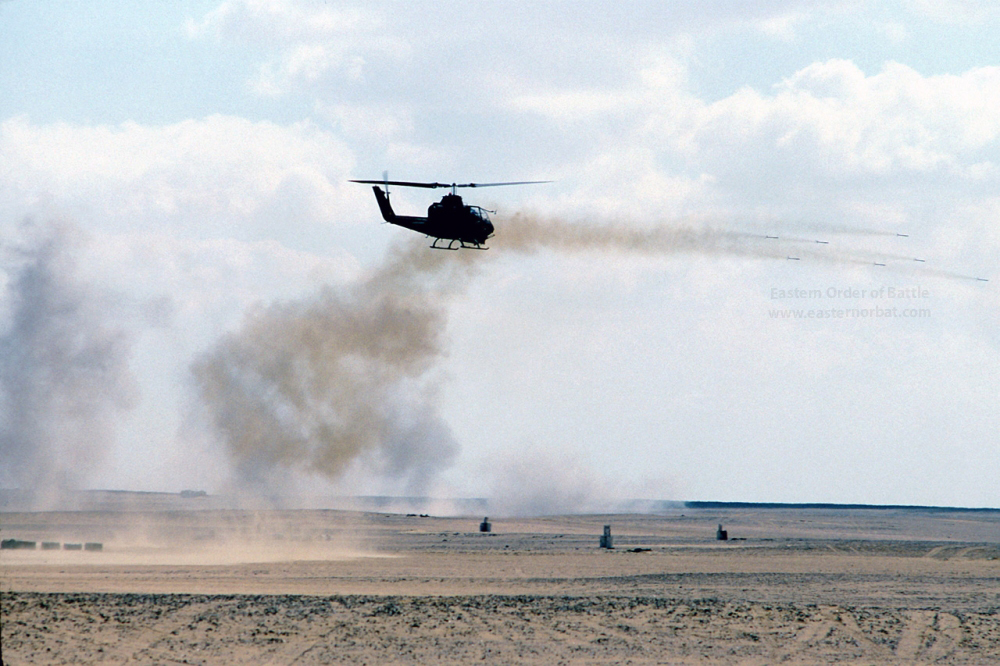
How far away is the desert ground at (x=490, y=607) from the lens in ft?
73.4

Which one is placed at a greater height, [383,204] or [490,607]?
[383,204]

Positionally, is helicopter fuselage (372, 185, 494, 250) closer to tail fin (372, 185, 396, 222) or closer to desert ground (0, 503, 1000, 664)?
tail fin (372, 185, 396, 222)

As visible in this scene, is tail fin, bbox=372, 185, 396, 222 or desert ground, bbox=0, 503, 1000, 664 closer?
desert ground, bbox=0, 503, 1000, 664

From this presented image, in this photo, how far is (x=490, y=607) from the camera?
26.2 metres

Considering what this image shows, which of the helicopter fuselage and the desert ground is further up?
the helicopter fuselage

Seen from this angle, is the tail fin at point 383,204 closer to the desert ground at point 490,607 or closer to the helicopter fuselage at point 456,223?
the helicopter fuselage at point 456,223

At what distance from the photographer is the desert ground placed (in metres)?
22.4

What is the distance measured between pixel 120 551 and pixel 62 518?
36.6m

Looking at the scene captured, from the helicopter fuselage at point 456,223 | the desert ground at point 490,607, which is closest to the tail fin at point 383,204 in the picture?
the helicopter fuselage at point 456,223

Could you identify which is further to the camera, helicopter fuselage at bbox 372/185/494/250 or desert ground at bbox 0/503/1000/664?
helicopter fuselage at bbox 372/185/494/250

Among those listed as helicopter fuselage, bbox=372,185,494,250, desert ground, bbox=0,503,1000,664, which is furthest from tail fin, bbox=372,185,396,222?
desert ground, bbox=0,503,1000,664

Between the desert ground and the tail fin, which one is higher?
the tail fin

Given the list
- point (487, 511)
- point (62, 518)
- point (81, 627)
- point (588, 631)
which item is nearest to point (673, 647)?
point (588, 631)

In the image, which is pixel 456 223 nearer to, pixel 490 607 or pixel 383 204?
pixel 383 204
